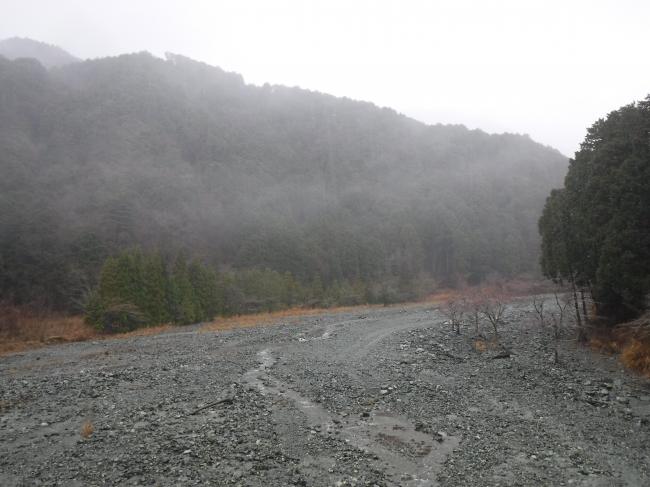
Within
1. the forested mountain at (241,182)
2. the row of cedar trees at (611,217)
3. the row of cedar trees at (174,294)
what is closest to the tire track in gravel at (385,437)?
the row of cedar trees at (611,217)

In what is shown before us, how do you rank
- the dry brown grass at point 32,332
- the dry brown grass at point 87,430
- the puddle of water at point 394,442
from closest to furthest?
the puddle of water at point 394,442 → the dry brown grass at point 87,430 → the dry brown grass at point 32,332

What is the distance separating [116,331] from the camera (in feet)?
108

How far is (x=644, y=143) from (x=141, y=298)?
112ft

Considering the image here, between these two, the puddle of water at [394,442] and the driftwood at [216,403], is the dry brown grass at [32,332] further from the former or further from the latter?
the puddle of water at [394,442]

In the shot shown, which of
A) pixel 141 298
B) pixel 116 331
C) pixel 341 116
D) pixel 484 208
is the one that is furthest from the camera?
pixel 341 116

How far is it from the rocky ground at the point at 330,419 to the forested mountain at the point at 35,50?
17488 cm

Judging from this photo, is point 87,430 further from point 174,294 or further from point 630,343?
point 174,294

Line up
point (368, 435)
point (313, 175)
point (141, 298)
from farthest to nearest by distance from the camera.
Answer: point (313, 175), point (141, 298), point (368, 435)

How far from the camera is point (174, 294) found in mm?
37125

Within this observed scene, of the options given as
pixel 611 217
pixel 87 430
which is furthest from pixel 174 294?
pixel 611 217

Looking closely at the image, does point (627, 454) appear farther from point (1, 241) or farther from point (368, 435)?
point (1, 241)

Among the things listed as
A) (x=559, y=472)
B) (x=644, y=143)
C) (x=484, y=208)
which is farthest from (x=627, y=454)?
(x=484, y=208)

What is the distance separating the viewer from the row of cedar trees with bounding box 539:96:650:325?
1560cm

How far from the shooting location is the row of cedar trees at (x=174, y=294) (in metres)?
33.2
